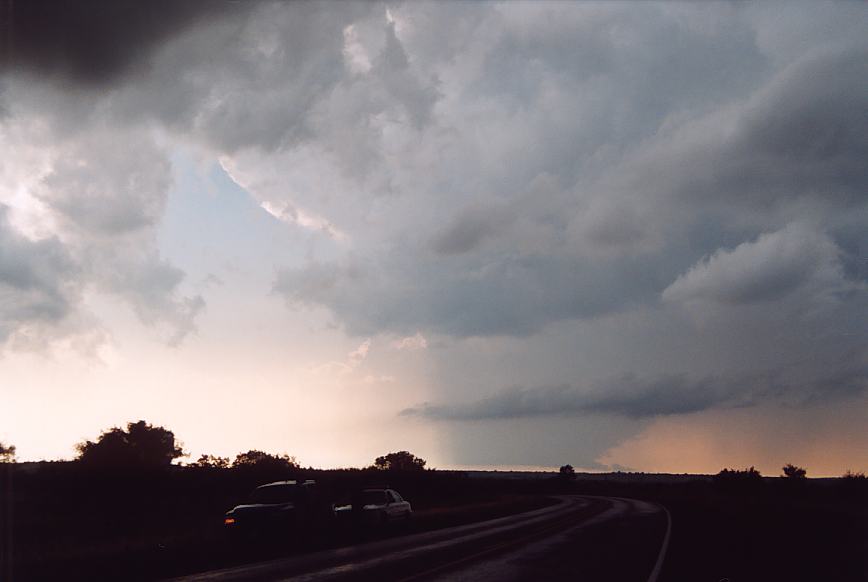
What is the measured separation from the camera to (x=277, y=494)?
71.8ft

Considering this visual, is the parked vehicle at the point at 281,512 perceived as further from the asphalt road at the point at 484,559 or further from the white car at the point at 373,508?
the asphalt road at the point at 484,559

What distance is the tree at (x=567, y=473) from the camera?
5322 inches

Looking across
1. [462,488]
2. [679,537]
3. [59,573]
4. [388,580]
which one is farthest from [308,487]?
[462,488]

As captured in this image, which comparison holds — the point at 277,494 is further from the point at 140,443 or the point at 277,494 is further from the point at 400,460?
the point at 400,460

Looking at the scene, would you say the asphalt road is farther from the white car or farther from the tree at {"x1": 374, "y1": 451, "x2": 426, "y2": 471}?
the tree at {"x1": 374, "y1": 451, "x2": 426, "y2": 471}

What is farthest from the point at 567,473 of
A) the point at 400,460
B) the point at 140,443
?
the point at 140,443

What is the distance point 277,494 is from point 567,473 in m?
128

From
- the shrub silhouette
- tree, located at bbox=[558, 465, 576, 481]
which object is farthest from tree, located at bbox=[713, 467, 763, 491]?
tree, located at bbox=[558, 465, 576, 481]

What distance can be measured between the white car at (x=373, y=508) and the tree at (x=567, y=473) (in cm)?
11210

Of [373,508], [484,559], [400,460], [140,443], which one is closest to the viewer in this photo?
[484,559]

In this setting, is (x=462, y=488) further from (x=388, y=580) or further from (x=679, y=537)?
(x=388, y=580)

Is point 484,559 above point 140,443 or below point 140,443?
below

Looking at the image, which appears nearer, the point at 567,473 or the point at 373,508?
the point at 373,508

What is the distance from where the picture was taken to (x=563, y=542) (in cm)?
2120
